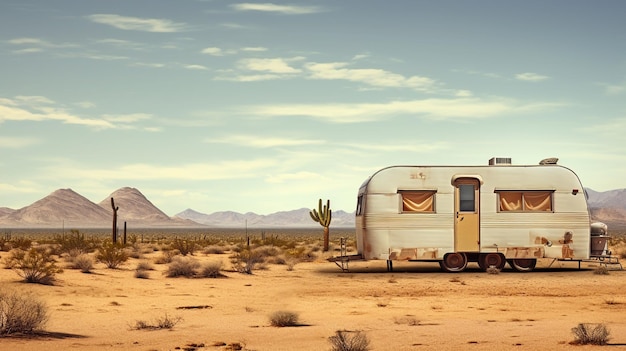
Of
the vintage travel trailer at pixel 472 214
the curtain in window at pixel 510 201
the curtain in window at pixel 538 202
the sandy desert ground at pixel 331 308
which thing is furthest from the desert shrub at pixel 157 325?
the curtain in window at pixel 538 202

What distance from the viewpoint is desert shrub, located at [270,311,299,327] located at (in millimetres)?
14461

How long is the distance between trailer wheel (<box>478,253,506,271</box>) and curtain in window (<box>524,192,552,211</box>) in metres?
1.86

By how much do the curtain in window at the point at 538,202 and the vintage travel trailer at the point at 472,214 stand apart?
0.03m

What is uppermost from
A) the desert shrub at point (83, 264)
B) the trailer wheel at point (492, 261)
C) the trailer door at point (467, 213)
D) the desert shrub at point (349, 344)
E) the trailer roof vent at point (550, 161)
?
the trailer roof vent at point (550, 161)

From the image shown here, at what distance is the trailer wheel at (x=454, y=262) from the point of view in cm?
2572

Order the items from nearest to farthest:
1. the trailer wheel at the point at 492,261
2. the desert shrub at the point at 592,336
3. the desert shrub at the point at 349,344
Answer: the desert shrub at the point at 349,344, the desert shrub at the point at 592,336, the trailer wheel at the point at 492,261

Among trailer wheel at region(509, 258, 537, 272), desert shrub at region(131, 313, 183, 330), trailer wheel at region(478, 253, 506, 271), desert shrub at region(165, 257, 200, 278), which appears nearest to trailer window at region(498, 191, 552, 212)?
trailer wheel at region(478, 253, 506, 271)

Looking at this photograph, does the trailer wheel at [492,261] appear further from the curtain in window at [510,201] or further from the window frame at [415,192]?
the window frame at [415,192]

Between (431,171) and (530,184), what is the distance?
127 inches

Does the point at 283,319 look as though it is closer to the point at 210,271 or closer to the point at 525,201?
the point at 210,271

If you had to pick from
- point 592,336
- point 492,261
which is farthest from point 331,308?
point 492,261

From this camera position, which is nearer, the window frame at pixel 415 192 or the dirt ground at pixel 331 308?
the dirt ground at pixel 331 308

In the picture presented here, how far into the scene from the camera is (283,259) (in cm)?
3281

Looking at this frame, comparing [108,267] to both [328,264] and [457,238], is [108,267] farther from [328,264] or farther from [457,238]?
[457,238]
